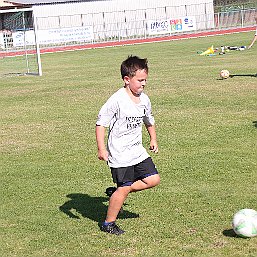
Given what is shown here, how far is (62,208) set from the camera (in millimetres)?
7277

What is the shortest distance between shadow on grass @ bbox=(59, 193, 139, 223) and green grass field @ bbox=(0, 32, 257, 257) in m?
0.01

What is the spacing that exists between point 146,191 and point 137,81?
2.00 m

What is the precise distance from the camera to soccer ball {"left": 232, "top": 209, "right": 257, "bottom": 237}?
5.89 meters

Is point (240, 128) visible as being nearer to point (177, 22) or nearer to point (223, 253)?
point (223, 253)

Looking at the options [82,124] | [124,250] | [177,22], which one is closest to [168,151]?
[82,124]

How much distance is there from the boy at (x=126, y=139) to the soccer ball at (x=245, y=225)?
885 mm

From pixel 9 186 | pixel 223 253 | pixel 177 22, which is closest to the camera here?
pixel 223 253

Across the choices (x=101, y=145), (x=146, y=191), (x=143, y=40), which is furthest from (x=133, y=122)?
(x=143, y=40)

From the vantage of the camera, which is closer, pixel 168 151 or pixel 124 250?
pixel 124 250

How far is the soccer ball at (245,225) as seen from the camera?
5891mm

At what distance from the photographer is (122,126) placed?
6266 mm

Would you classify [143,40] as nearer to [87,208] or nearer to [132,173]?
[87,208]

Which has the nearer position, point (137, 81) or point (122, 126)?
point (137, 81)

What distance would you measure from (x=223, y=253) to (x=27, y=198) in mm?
2924
